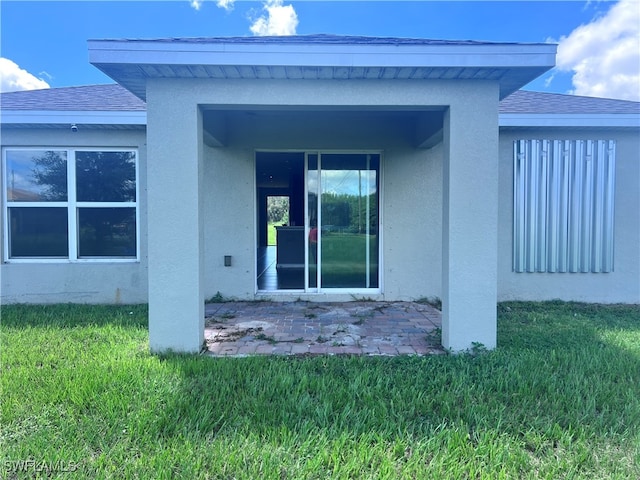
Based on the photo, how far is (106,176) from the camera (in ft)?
22.0

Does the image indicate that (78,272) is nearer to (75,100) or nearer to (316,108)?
(75,100)

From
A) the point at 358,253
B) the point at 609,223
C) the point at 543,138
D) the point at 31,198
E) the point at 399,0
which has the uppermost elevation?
the point at 399,0

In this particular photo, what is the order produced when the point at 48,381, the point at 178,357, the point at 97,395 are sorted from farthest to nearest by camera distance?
the point at 178,357
the point at 48,381
the point at 97,395

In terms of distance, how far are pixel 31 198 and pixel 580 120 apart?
31.5 ft

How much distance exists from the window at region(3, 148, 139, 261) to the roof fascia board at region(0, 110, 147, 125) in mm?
605

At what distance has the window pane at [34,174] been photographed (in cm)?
660

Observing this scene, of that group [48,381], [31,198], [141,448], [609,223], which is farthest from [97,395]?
[609,223]

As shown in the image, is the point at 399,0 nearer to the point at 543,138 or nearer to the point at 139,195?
the point at 543,138

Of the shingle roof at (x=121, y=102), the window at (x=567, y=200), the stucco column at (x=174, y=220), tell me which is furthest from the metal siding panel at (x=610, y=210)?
the stucco column at (x=174, y=220)

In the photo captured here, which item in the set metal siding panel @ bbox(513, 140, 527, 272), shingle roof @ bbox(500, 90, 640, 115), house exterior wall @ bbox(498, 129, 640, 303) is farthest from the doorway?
shingle roof @ bbox(500, 90, 640, 115)

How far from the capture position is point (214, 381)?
131 inches

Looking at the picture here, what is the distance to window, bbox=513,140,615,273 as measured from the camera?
266 inches

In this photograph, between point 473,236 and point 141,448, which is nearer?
point 141,448

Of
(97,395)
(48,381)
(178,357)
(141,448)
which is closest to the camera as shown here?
(141,448)
